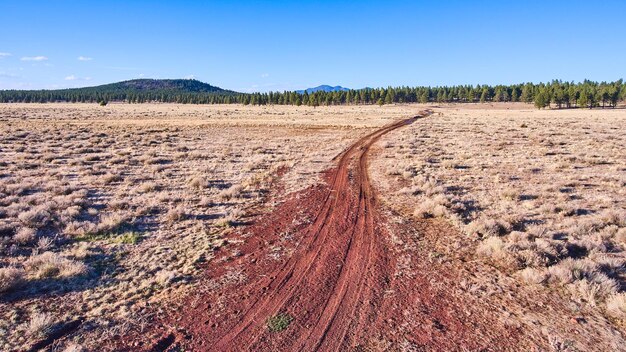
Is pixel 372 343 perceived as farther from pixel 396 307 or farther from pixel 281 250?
pixel 281 250

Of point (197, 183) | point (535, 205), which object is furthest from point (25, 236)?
point (535, 205)

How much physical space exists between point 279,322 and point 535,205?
41.2 feet

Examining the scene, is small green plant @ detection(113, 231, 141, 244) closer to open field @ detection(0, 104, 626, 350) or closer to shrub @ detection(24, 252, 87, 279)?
open field @ detection(0, 104, 626, 350)

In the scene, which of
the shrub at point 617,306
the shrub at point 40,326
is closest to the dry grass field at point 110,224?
the shrub at point 40,326

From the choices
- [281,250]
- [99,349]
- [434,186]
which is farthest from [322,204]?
[99,349]

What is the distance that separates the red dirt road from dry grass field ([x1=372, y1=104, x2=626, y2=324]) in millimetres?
2282

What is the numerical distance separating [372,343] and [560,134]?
44720 millimetres

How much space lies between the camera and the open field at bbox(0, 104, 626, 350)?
22.1 feet

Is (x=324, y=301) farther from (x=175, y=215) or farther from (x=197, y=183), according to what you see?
(x=197, y=183)

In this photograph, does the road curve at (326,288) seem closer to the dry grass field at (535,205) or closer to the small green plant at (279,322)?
the small green plant at (279,322)

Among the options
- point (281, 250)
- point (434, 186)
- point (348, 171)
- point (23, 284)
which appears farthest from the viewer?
point (348, 171)

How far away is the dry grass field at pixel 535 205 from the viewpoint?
8492mm

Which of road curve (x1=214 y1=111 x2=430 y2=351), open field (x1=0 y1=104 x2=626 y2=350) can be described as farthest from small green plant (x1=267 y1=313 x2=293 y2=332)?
road curve (x1=214 y1=111 x2=430 y2=351)

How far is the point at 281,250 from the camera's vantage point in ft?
34.2
